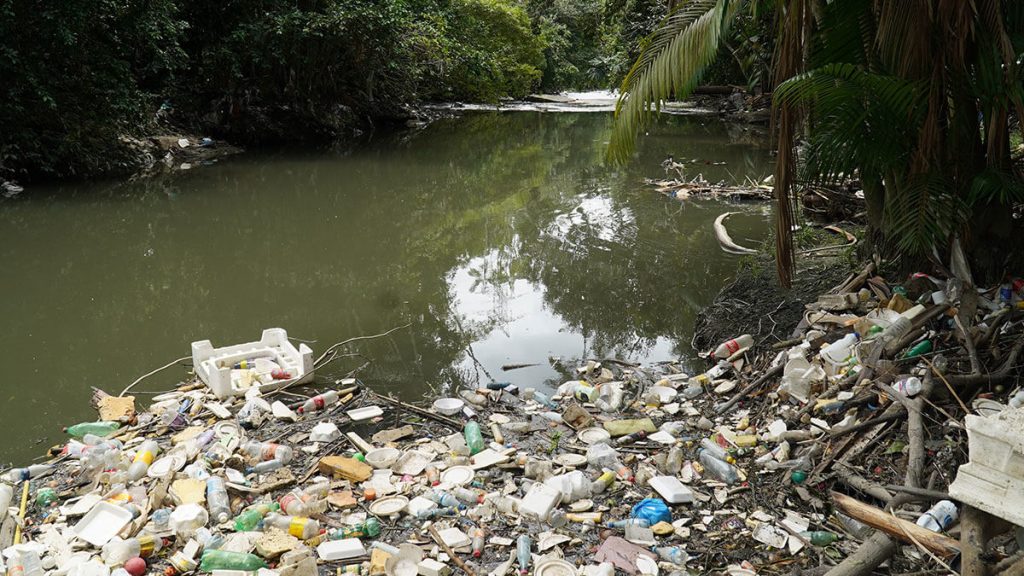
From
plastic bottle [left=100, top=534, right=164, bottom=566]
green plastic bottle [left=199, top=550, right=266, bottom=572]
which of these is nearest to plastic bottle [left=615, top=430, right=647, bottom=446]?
green plastic bottle [left=199, top=550, right=266, bottom=572]

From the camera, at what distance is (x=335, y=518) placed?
3.17 meters

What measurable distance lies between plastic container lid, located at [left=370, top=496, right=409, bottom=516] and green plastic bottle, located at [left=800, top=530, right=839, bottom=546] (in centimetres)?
154

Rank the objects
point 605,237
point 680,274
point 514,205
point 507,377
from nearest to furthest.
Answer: point 507,377 → point 680,274 → point 605,237 → point 514,205

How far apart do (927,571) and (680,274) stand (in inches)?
183

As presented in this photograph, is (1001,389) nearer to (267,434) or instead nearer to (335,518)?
(335,518)

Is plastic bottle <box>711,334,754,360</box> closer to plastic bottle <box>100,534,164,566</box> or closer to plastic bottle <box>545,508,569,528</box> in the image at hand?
plastic bottle <box>545,508,569,528</box>

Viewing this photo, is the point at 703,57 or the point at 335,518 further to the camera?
the point at 703,57

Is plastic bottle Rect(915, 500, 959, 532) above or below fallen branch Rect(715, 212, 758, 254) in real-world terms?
above

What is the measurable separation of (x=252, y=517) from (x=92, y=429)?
62.2 inches

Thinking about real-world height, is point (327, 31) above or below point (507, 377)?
above

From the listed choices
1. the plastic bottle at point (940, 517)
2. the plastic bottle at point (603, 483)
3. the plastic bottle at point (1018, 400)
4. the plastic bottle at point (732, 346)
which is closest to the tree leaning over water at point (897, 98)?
the plastic bottle at point (732, 346)

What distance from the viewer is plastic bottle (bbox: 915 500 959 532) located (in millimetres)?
2586

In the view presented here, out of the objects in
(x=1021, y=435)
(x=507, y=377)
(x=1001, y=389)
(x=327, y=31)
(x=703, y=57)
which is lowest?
(x=507, y=377)

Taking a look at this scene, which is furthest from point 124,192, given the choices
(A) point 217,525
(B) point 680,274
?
(A) point 217,525
